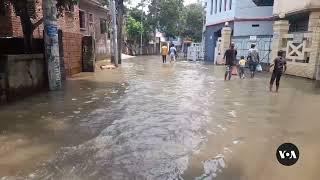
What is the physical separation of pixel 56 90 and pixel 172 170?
26.3 feet

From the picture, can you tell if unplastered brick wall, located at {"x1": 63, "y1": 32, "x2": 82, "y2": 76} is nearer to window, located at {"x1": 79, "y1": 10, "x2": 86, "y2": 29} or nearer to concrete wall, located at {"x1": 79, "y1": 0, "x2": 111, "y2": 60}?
window, located at {"x1": 79, "y1": 10, "x2": 86, "y2": 29}

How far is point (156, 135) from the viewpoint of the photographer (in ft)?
23.0

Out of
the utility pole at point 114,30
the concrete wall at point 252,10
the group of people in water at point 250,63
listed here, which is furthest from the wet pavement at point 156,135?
the concrete wall at point 252,10

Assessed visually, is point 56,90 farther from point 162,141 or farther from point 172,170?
point 172,170

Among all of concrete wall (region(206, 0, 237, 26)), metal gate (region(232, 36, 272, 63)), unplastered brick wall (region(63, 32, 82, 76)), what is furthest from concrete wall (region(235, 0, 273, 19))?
unplastered brick wall (region(63, 32, 82, 76))

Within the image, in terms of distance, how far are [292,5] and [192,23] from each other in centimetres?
3717

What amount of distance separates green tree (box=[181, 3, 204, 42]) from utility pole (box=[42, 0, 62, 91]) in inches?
1829

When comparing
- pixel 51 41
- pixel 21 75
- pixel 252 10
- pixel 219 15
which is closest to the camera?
pixel 21 75

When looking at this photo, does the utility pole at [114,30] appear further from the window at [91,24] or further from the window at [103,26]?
the window at [103,26]

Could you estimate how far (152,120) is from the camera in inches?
323

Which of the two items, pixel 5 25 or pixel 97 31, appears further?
pixel 97 31

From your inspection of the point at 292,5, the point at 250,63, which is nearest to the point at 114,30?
the point at 250,63

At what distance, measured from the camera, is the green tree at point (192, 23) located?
5753 cm

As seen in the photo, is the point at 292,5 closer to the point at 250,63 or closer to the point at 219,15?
the point at 250,63
